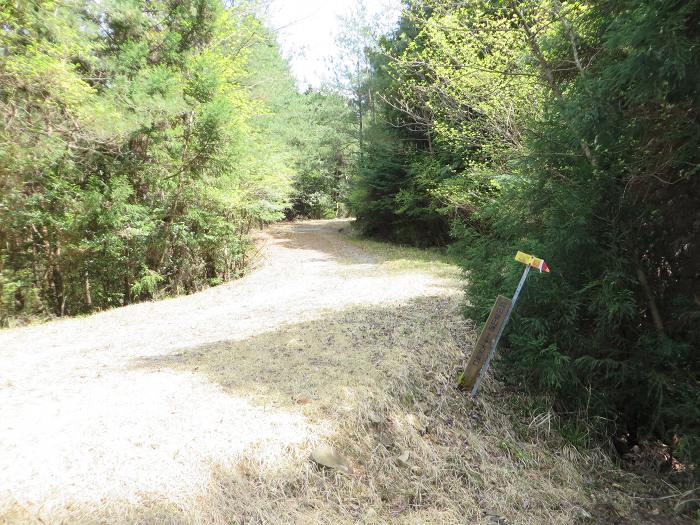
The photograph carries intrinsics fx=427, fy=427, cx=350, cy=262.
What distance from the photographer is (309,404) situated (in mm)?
3848

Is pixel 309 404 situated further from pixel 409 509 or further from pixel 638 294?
pixel 638 294

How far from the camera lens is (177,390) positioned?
413 cm

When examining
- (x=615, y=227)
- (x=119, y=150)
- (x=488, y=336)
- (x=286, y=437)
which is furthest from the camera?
(x=119, y=150)

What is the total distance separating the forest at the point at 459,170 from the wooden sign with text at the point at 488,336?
0.35m

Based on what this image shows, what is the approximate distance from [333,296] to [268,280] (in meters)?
3.58

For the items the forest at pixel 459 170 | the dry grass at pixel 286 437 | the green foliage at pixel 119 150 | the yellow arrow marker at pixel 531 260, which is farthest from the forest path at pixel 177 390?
the green foliage at pixel 119 150

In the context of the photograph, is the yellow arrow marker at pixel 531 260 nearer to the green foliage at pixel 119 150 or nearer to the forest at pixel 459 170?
the forest at pixel 459 170

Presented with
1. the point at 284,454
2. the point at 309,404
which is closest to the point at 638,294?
the point at 309,404

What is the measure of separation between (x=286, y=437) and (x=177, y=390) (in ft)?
4.64

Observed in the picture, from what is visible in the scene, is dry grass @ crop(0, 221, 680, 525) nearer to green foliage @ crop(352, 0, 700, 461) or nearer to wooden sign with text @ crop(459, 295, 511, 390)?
wooden sign with text @ crop(459, 295, 511, 390)

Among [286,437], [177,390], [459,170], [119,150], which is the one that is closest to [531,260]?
[286,437]

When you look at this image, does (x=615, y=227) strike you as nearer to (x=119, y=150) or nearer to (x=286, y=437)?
(x=286, y=437)

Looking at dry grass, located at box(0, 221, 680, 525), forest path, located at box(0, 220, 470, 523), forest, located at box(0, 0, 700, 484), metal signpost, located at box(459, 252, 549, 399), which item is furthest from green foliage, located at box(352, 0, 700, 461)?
forest path, located at box(0, 220, 470, 523)

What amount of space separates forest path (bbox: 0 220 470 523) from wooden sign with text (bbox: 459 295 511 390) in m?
0.79
